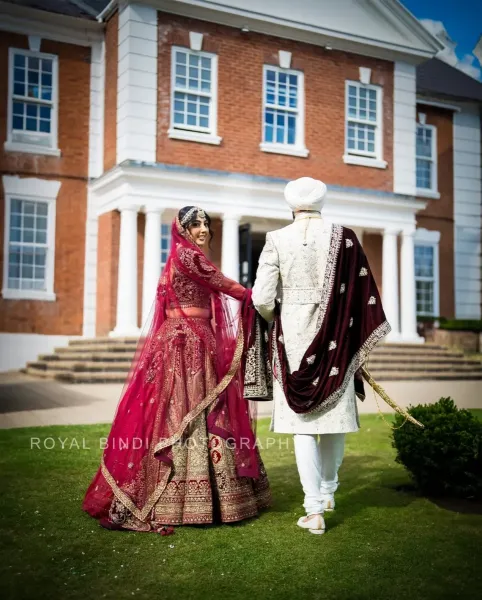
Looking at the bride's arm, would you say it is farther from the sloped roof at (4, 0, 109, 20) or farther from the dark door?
the sloped roof at (4, 0, 109, 20)

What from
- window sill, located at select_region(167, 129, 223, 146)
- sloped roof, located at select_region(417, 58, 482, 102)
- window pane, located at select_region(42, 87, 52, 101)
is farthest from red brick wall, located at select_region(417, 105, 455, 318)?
window pane, located at select_region(42, 87, 52, 101)

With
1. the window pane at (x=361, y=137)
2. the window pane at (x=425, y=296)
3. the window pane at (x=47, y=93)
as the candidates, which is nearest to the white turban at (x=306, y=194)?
the window pane at (x=47, y=93)

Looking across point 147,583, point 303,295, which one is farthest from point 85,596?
point 303,295

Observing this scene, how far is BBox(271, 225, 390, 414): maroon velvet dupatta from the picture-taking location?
352cm

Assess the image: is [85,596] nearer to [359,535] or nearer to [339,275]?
[359,535]

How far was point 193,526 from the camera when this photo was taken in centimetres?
354

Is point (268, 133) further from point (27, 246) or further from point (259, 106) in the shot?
point (27, 246)

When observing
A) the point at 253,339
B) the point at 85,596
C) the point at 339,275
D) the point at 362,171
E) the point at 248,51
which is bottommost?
the point at 85,596

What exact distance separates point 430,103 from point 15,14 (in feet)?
29.3

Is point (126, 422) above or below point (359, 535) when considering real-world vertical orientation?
above

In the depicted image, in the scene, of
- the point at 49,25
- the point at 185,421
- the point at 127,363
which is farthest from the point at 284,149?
the point at 185,421

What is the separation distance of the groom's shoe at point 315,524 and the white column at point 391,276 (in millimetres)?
10147

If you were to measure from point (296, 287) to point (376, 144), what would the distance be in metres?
11.1

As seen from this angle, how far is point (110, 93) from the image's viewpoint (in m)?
12.1
